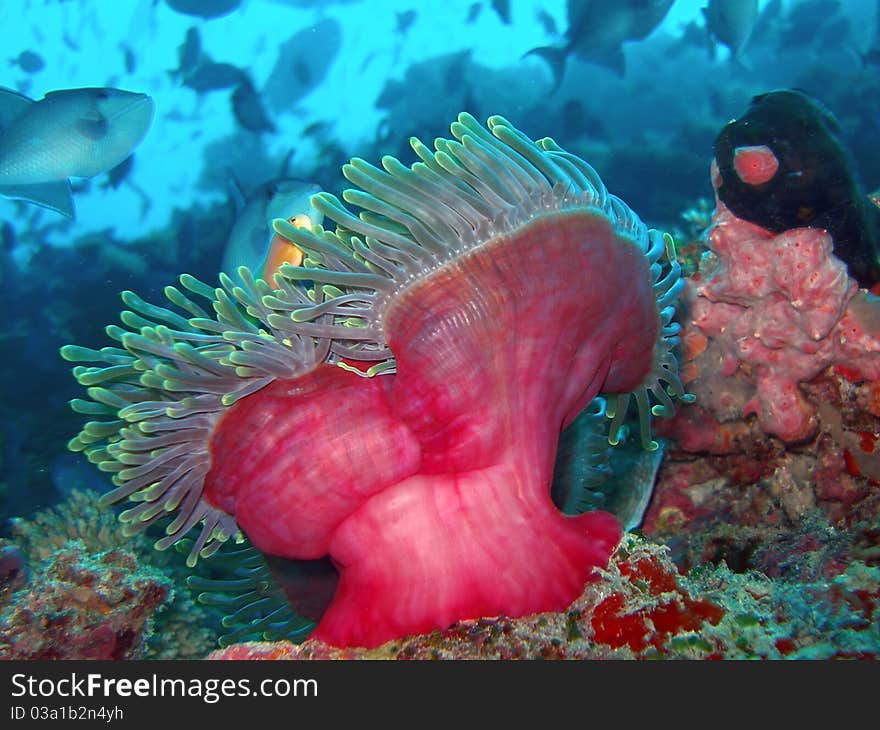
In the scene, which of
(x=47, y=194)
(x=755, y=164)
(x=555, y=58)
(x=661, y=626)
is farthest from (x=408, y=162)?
(x=661, y=626)

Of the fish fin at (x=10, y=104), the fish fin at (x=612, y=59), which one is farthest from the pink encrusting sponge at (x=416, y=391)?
the fish fin at (x=612, y=59)

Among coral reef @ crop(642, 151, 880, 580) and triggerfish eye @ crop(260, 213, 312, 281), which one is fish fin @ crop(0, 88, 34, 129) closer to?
triggerfish eye @ crop(260, 213, 312, 281)

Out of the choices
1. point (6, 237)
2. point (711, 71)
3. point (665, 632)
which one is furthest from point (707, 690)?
point (6, 237)

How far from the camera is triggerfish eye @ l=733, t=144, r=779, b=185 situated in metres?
2.86

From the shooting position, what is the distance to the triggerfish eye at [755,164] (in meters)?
2.86

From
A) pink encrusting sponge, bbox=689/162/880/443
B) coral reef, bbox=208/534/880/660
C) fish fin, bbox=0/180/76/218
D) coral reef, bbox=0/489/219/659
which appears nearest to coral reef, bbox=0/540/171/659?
coral reef, bbox=0/489/219/659

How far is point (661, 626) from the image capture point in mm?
1766

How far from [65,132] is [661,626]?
528 cm

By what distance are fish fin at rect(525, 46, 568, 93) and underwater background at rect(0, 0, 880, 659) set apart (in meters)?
0.02

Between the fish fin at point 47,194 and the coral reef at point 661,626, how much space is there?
16.0 ft

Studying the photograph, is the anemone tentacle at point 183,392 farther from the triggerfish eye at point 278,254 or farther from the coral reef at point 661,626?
the triggerfish eye at point 278,254

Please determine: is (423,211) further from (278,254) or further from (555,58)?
(555,58)

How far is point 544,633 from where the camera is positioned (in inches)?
70.6

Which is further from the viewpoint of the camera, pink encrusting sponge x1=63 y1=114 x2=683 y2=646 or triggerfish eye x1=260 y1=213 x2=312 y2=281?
Result: triggerfish eye x1=260 y1=213 x2=312 y2=281
